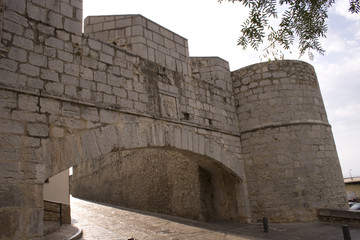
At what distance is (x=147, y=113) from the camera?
5453 mm

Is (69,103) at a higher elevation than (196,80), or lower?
lower

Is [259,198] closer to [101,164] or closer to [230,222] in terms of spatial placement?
[230,222]

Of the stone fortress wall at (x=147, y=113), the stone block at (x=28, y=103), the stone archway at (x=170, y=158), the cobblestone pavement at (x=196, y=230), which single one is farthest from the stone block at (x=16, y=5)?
the cobblestone pavement at (x=196, y=230)

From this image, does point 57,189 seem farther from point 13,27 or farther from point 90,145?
point 13,27

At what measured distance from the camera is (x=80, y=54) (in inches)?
186

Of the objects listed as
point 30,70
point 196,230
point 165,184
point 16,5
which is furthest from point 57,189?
point 16,5

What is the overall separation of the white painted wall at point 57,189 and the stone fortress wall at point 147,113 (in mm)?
3506

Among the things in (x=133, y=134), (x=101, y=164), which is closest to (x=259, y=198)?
(x=133, y=134)

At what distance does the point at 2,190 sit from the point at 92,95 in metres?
1.84

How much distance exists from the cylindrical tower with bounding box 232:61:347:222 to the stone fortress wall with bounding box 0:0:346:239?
27 mm

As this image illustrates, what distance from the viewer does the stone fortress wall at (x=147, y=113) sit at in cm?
380

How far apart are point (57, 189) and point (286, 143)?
599 cm

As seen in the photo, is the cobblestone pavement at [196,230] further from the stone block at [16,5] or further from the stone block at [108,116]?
the stone block at [16,5]

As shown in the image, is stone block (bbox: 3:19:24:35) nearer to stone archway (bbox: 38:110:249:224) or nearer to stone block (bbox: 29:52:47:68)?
stone block (bbox: 29:52:47:68)
